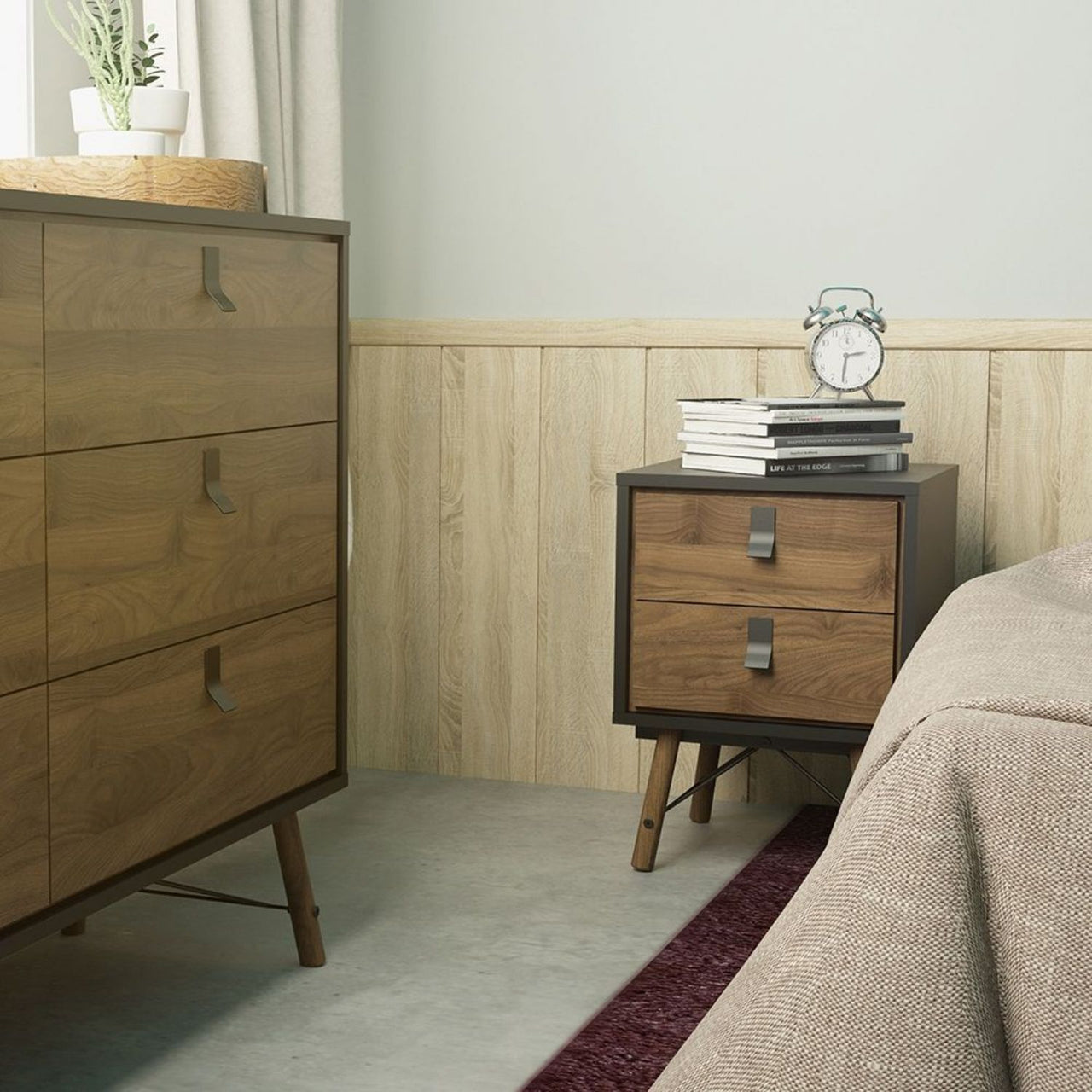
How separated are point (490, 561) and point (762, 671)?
2.39 ft

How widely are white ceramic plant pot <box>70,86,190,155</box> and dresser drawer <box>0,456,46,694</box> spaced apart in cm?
58

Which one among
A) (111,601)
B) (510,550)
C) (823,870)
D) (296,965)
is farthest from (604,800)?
(823,870)

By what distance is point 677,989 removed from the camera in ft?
6.24

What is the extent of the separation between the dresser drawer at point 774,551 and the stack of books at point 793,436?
0.06 metres

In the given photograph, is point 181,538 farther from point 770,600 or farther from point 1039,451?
point 1039,451

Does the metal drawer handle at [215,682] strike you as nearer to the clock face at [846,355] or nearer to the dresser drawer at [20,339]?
the dresser drawer at [20,339]

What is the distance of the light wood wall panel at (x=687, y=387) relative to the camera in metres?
2.65

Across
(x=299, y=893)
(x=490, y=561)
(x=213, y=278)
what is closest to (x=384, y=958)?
(x=299, y=893)

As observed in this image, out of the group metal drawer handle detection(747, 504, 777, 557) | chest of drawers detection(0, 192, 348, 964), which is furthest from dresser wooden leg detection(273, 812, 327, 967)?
metal drawer handle detection(747, 504, 777, 557)

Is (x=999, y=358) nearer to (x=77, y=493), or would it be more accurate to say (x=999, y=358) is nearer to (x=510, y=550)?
(x=510, y=550)

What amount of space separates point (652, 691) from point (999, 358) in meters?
0.78

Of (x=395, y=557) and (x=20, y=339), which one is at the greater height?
(x=20, y=339)

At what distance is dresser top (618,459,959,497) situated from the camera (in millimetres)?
2156

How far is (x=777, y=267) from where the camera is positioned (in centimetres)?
263
